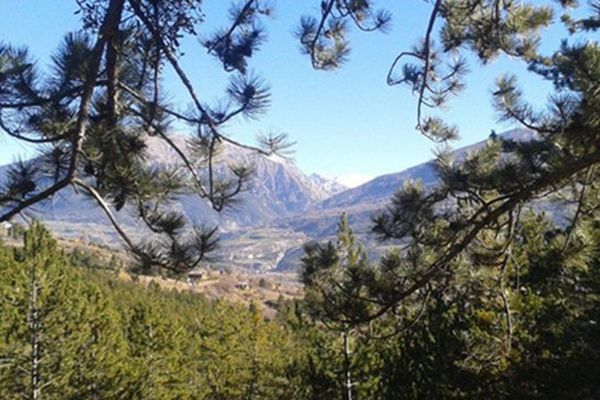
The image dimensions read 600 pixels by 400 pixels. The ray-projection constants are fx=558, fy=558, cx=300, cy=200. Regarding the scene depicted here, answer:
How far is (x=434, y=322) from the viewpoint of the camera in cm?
966

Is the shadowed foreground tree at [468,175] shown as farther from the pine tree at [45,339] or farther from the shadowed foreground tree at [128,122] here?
the pine tree at [45,339]

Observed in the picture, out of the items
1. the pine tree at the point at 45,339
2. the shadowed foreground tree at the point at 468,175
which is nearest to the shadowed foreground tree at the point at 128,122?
the shadowed foreground tree at the point at 468,175

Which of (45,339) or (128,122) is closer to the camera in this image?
(128,122)

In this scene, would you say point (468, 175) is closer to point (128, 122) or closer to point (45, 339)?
point (128, 122)

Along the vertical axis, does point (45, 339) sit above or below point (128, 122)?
below

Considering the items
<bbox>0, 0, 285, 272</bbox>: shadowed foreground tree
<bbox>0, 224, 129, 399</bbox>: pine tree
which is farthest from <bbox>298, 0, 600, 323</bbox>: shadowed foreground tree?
<bbox>0, 224, 129, 399</bbox>: pine tree

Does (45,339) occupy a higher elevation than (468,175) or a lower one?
lower

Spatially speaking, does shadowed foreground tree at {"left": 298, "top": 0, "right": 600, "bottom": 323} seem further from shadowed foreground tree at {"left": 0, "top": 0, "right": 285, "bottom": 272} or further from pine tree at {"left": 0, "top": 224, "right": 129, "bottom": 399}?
pine tree at {"left": 0, "top": 224, "right": 129, "bottom": 399}

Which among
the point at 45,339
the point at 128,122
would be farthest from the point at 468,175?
the point at 45,339

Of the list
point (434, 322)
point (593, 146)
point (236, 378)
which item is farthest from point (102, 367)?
point (593, 146)

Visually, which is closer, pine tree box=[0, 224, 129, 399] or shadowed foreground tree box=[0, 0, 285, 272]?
shadowed foreground tree box=[0, 0, 285, 272]

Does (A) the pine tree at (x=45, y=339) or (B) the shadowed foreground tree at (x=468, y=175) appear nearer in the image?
(B) the shadowed foreground tree at (x=468, y=175)

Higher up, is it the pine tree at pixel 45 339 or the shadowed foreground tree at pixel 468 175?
the shadowed foreground tree at pixel 468 175

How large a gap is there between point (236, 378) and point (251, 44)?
1938 centimetres
